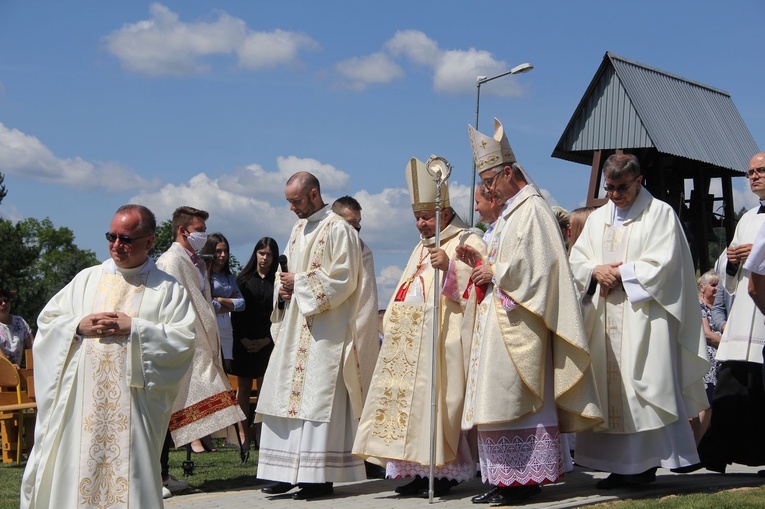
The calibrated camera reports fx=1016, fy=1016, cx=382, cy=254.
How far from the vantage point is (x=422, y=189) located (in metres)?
8.11

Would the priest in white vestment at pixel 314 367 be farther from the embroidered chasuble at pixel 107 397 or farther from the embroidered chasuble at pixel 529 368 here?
the embroidered chasuble at pixel 107 397

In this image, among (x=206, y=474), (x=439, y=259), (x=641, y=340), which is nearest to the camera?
(x=641, y=340)

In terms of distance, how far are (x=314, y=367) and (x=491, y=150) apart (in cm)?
222

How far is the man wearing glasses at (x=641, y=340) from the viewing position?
7.34m

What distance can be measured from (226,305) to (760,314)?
18.5ft

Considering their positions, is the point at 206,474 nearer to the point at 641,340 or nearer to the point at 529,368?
the point at 529,368

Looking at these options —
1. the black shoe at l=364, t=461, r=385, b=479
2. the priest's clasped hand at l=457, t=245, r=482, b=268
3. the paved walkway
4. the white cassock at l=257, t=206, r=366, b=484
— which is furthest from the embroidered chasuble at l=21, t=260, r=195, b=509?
the black shoe at l=364, t=461, r=385, b=479

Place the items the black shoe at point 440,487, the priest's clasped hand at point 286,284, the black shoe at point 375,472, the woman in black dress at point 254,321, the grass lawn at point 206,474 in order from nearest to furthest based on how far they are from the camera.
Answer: the black shoe at point 440,487
the priest's clasped hand at point 286,284
the grass lawn at point 206,474
the black shoe at point 375,472
the woman in black dress at point 254,321

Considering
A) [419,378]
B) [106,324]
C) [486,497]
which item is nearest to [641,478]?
[486,497]

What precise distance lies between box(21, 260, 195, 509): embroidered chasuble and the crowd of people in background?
0.01 m

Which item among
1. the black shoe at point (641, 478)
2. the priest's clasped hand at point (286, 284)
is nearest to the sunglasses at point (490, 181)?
the priest's clasped hand at point (286, 284)

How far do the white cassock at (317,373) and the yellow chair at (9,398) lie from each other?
3.81 m

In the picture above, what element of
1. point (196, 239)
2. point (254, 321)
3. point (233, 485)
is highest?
point (196, 239)

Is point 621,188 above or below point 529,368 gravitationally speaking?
above
